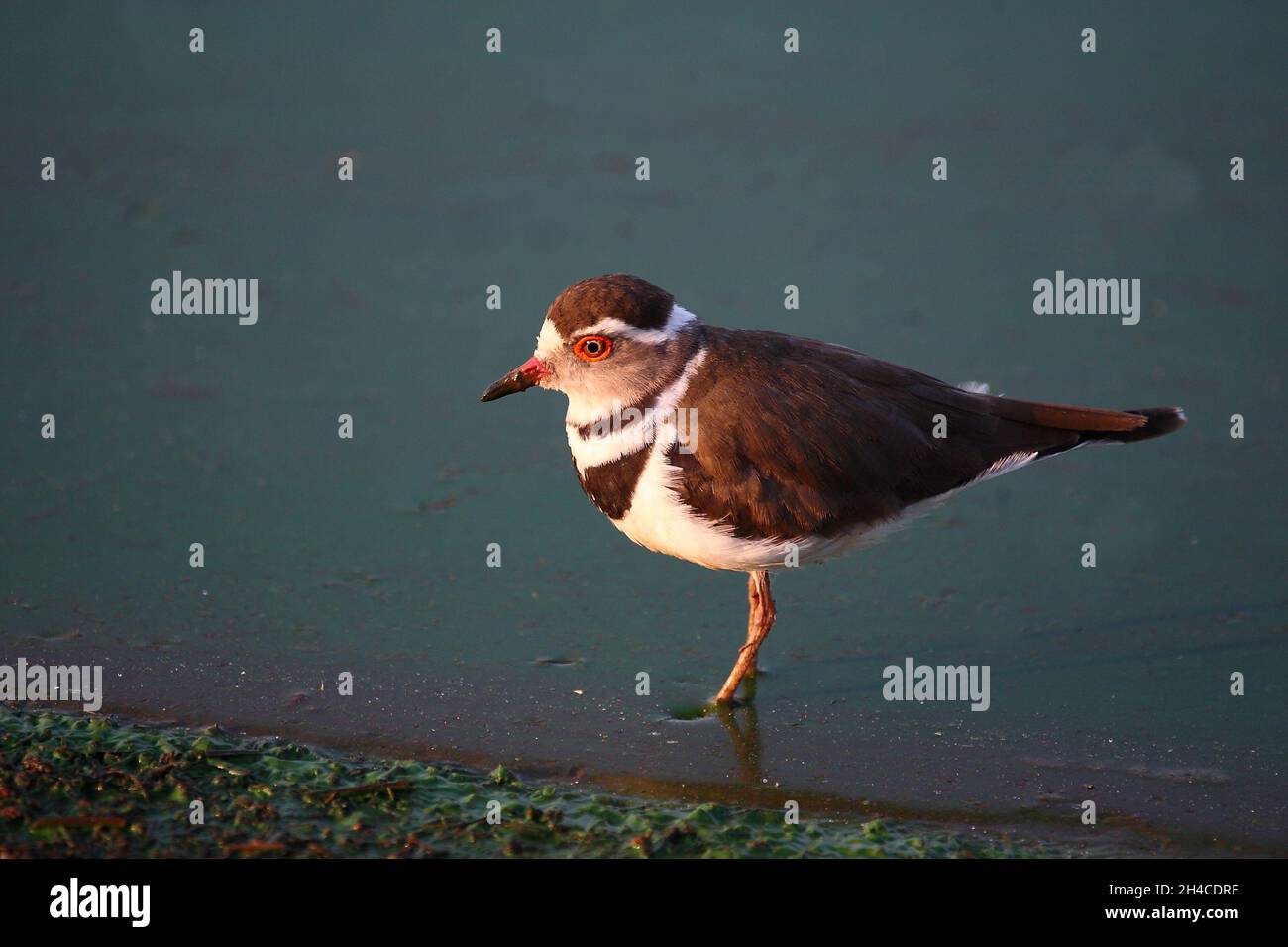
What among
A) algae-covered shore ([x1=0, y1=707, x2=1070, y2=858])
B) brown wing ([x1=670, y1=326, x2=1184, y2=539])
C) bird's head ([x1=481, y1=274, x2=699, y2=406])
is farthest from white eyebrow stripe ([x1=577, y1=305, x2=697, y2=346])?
algae-covered shore ([x1=0, y1=707, x2=1070, y2=858])

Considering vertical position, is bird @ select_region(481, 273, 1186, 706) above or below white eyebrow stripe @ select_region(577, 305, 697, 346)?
below

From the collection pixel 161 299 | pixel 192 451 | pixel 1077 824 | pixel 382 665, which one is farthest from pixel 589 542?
pixel 161 299

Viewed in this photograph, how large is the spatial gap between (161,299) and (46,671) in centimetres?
377

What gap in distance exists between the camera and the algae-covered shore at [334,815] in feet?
16.4

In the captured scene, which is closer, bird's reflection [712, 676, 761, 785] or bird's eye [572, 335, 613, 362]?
bird's reflection [712, 676, 761, 785]

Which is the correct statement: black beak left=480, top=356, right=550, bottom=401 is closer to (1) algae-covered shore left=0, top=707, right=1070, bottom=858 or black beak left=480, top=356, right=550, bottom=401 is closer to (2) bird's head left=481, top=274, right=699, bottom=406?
(2) bird's head left=481, top=274, right=699, bottom=406

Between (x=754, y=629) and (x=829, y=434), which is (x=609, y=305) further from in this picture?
(x=754, y=629)

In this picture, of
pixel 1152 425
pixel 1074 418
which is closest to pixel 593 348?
pixel 1074 418

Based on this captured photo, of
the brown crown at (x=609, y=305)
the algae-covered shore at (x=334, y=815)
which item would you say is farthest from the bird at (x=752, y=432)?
the algae-covered shore at (x=334, y=815)

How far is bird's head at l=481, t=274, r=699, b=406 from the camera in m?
→ 6.34

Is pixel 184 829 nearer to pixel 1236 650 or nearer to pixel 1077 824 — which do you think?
pixel 1077 824

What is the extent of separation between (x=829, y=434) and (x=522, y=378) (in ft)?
4.42

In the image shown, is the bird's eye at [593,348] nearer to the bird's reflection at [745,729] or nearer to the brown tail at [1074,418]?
the bird's reflection at [745,729]

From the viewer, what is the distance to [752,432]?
243 inches
